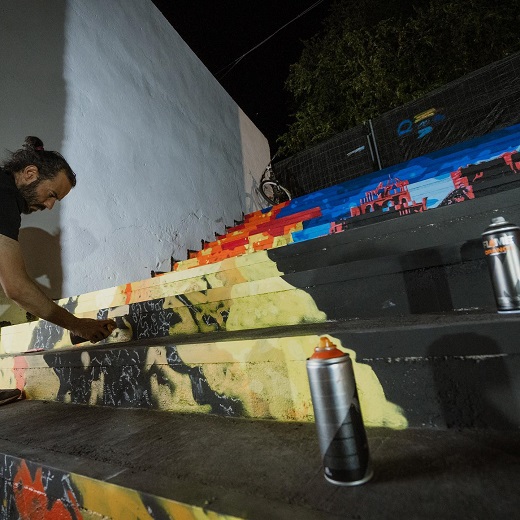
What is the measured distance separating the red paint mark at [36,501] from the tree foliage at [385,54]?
8.26m

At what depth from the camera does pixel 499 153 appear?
4074 mm

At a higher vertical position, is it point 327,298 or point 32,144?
point 32,144

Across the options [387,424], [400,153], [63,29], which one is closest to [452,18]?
[400,153]

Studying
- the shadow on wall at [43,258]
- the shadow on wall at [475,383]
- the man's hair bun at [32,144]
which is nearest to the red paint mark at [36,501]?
the shadow on wall at [475,383]

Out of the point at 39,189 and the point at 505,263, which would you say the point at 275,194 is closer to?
the point at 39,189

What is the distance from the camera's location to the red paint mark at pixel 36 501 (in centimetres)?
112

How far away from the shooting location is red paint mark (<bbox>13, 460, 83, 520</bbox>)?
1120 mm

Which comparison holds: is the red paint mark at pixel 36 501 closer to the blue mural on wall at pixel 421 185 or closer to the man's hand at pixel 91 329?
the man's hand at pixel 91 329

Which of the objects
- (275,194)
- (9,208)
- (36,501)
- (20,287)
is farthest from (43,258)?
(275,194)

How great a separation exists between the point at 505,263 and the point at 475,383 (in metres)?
0.48

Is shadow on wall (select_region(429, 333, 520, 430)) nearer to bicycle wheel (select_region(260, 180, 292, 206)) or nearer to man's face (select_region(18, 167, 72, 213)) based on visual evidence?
man's face (select_region(18, 167, 72, 213))

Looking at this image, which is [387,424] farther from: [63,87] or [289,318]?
[63,87]

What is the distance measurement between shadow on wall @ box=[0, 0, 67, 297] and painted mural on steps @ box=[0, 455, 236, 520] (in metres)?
2.86

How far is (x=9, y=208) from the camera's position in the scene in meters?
2.08
